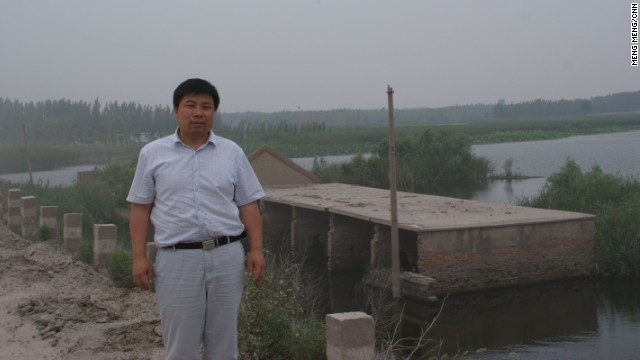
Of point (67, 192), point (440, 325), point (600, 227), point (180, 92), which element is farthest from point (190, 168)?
point (67, 192)

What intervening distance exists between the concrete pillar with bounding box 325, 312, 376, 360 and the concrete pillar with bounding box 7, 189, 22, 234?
1191 cm

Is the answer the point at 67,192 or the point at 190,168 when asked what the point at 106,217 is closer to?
the point at 67,192

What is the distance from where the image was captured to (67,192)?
1203 inches

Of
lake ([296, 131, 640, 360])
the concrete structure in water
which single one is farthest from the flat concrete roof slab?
lake ([296, 131, 640, 360])

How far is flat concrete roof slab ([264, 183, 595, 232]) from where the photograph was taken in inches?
704

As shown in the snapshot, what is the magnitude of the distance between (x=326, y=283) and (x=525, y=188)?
26.3 m

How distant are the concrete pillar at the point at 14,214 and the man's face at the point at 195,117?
481 inches

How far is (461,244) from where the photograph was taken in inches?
680

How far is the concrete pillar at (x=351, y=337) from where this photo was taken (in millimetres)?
4648

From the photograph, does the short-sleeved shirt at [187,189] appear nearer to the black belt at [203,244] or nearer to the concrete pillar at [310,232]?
the black belt at [203,244]

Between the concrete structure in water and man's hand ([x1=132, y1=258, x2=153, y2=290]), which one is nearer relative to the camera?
man's hand ([x1=132, y1=258, x2=153, y2=290])

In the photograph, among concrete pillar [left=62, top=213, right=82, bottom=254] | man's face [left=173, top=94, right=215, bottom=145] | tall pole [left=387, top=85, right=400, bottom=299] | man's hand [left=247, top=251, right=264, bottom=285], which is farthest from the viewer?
tall pole [left=387, top=85, right=400, bottom=299]

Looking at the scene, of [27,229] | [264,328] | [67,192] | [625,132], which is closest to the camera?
[264,328]

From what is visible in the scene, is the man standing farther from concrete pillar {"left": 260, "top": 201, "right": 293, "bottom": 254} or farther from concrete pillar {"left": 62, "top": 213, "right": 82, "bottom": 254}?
concrete pillar {"left": 260, "top": 201, "right": 293, "bottom": 254}
